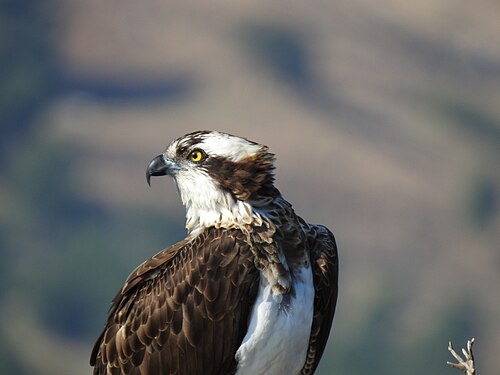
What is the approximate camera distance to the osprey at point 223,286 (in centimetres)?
481

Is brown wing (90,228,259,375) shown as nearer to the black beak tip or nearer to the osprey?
the osprey

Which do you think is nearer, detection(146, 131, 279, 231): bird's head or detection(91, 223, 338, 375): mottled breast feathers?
detection(91, 223, 338, 375): mottled breast feathers

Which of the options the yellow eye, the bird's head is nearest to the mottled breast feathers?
the bird's head

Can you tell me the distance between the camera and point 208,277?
15.7 feet

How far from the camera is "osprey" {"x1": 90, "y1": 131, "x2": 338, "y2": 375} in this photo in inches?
189

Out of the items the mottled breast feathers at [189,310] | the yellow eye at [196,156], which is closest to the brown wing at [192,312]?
the mottled breast feathers at [189,310]

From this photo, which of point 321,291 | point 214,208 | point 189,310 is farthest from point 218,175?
point 321,291

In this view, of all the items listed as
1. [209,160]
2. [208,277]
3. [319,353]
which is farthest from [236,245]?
[319,353]

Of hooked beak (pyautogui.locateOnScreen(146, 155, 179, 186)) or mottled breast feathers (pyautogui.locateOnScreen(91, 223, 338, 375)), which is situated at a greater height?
hooked beak (pyautogui.locateOnScreen(146, 155, 179, 186))

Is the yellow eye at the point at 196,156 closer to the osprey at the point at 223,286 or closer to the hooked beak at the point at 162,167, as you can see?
the osprey at the point at 223,286

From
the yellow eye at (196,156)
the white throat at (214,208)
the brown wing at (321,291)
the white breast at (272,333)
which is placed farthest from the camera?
the brown wing at (321,291)

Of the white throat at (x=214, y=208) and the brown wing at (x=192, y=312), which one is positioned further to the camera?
the white throat at (x=214, y=208)

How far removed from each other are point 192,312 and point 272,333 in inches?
21.5

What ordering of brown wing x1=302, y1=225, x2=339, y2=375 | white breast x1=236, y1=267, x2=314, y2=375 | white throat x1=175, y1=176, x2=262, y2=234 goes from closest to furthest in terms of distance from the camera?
1. white breast x1=236, y1=267, x2=314, y2=375
2. white throat x1=175, y1=176, x2=262, y2=234
3. brown wing x1=302, y1=225, x2=339, y2=375
